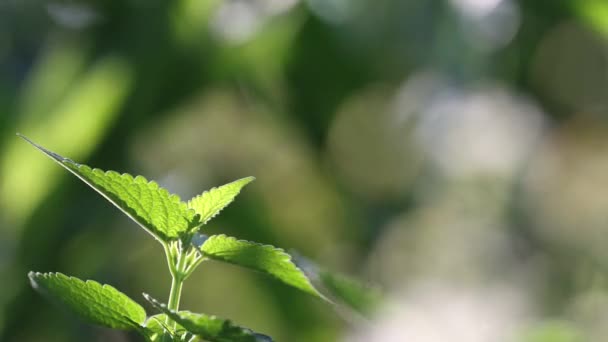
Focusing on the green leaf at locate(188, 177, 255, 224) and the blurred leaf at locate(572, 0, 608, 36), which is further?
the blurred leaf at locate(572, 0, 608, 36)

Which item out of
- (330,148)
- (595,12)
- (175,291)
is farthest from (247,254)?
(330,148)

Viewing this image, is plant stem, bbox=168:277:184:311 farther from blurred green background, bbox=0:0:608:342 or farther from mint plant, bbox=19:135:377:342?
blurred green background, bbox=0:0:608:342

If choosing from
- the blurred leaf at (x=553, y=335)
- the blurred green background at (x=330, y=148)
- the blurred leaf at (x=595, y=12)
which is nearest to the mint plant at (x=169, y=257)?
the blurred leaf at (x=553, y=335)

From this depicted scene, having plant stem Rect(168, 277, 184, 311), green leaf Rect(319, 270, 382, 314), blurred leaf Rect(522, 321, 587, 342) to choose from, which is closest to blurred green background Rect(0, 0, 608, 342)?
blurred leaf Rect(522, 321, 587, 342)

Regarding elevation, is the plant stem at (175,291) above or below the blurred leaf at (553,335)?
below

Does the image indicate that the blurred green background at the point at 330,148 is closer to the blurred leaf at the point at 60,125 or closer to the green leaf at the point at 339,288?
the blurred leaf at the point at 60,125

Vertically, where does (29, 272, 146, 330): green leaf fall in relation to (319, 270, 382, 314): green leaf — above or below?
below

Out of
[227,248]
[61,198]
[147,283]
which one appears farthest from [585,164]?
[227,248]
